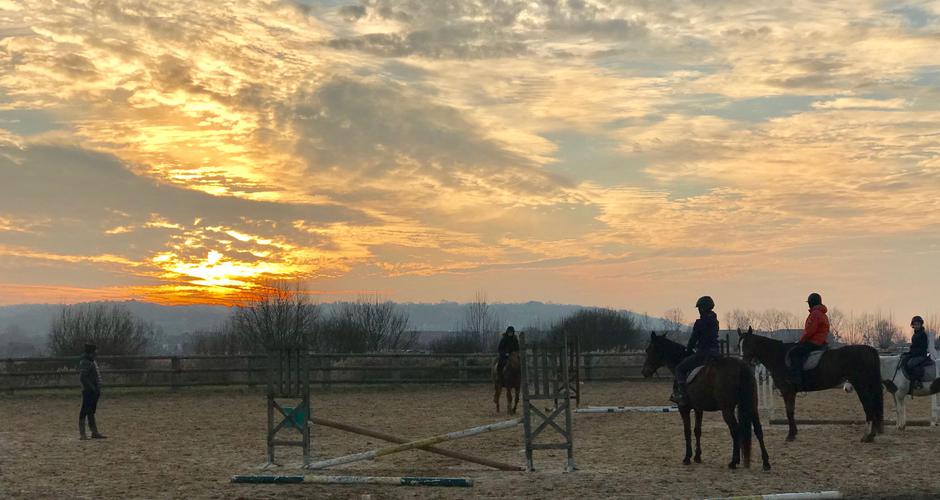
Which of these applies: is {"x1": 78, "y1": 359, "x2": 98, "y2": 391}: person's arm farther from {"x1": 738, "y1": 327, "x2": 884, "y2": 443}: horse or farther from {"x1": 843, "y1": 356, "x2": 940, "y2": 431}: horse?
{"x1": 843, "y1": 356, "x2": 940, "y2": 431}: horse

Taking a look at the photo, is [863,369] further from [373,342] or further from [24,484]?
[373,342]

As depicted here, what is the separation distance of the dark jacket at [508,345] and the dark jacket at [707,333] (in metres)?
8.90

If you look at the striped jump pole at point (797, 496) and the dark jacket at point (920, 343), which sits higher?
the dark jacket at point (920, 343)

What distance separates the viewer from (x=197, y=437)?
19000 mm

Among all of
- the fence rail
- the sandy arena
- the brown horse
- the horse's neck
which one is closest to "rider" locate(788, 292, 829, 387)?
the horse's neck

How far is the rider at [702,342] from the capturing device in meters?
13.6

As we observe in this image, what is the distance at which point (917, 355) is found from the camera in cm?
1798

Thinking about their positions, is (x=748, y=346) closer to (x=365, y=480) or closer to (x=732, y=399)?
(x=732, y=399)

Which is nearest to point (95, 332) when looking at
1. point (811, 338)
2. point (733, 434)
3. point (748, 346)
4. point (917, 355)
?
point (748, 346)

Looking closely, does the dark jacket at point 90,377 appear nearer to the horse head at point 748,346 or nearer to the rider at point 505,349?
the rider at point 505,349

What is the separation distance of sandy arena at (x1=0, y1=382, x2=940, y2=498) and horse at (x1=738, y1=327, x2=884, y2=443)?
514mm

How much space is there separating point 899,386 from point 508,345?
8.46 meters

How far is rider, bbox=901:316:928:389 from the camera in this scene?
1778 centimetres

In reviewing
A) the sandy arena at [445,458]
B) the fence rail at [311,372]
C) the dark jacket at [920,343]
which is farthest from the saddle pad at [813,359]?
the fence rail at [311,372]
